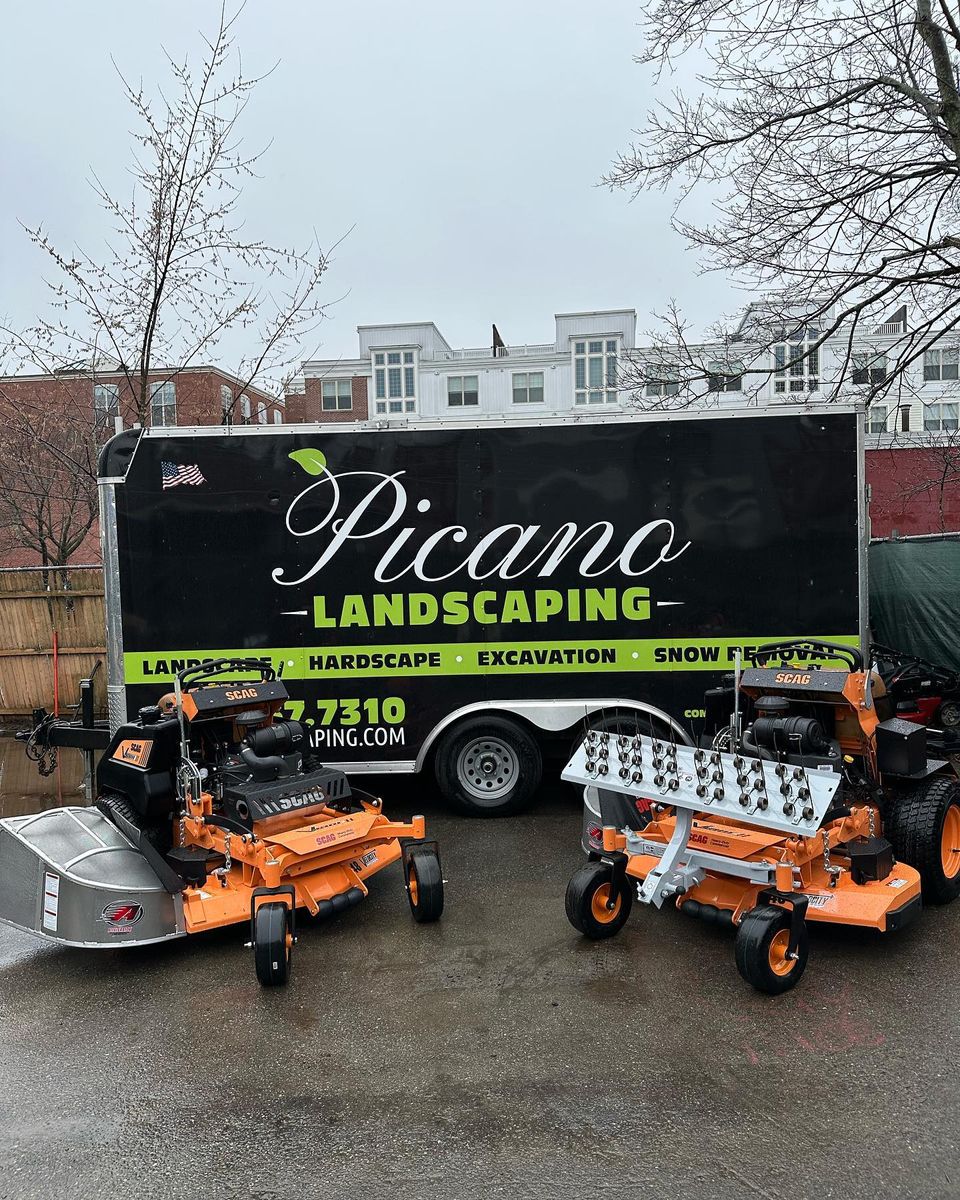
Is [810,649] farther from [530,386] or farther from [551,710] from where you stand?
[530,386]

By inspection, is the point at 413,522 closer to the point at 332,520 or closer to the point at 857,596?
the point at 332,520

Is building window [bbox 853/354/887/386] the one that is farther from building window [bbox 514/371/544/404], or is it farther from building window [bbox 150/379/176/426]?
building window [bbox 514/371/544/404]

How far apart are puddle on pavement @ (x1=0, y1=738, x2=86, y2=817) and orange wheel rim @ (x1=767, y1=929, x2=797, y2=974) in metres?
6.50

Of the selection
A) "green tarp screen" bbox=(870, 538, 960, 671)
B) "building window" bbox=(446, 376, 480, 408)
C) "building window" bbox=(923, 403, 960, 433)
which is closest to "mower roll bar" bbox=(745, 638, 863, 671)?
"green tarp screen" bbox=(870, 538, 960, 671)

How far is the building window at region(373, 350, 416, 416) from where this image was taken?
2098 inches

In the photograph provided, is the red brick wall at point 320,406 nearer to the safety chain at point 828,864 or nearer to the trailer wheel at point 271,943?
the trailer wheel at point 271,943

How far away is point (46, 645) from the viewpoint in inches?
414

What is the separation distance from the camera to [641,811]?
5.58 meters

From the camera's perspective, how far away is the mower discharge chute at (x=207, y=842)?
4.65 meters

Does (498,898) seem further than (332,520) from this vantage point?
No

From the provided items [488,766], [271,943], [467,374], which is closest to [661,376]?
[488,766]

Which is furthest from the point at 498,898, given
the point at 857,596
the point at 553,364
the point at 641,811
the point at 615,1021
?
the point at 553,364

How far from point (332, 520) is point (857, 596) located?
4.33 m

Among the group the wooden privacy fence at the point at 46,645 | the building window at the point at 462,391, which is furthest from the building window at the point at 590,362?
the wooden privacy fence at the point at 46,645
